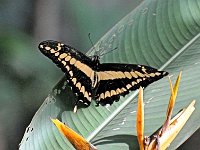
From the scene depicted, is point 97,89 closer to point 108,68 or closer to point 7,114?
point 108,68

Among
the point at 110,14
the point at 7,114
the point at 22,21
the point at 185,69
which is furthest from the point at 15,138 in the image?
the point at 185,69

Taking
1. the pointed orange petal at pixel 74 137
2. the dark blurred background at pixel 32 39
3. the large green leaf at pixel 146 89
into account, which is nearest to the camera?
the pointed orange petal at pixel 74 137

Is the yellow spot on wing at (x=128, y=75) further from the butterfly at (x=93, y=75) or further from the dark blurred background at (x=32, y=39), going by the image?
the dark blurred background at (x=32, y=39)

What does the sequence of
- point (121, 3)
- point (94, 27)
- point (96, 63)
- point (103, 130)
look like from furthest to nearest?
point (121, 3) → point (94, 27) → point (96, 63) → point (103, 130)

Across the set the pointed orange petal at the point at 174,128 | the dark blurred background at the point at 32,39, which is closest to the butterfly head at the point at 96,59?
the pointed orange petal at the point at 174,128

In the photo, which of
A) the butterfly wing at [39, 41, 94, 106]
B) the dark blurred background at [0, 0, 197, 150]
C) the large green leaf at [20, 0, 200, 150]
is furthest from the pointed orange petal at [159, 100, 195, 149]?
the dark blurred background at [0, 0, 197, 150]
